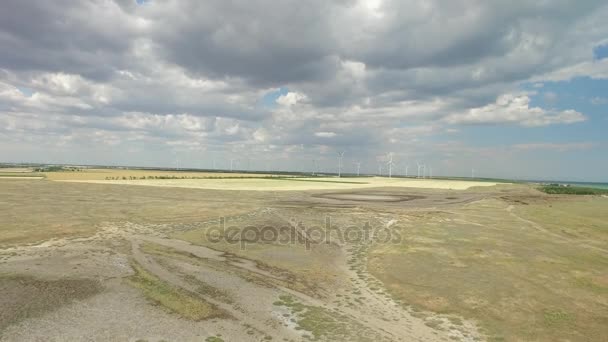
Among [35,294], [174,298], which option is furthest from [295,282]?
[35,294]

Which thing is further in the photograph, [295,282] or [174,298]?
[295,282]

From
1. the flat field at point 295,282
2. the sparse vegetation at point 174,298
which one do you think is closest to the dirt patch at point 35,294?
the flat field at point 295,282

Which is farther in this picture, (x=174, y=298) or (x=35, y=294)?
(x=35, y=294)

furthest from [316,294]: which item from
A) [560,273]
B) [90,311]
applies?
[560,273]

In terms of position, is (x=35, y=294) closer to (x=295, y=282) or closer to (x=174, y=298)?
(x=174, y=298)

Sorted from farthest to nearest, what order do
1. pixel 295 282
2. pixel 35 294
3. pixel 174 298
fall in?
pixel 295 282 < pixel 35 294 < pixel 174 298

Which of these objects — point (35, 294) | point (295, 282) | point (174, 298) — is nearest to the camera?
point (174, 298)

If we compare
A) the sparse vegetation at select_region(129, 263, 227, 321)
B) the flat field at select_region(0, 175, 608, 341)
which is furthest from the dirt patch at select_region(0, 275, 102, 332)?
the sparse vegetation at select_region(129, 263, 227, 321)

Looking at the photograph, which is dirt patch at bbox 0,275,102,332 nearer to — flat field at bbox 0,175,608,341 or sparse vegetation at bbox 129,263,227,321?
flat field at bbox 0,175,608,341
